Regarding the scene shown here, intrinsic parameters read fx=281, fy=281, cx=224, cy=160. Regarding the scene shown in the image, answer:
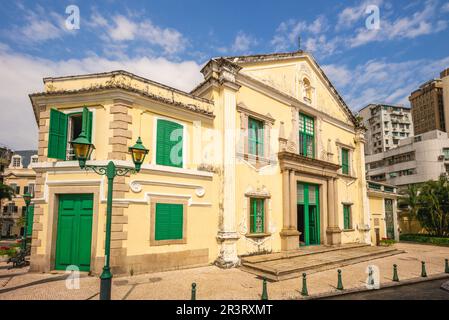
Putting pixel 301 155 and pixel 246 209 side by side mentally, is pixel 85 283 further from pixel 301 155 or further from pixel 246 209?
pixel 301 155

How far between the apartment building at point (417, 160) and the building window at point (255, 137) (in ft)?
137

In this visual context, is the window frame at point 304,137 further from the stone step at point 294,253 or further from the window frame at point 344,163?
the stone step at point 294,253

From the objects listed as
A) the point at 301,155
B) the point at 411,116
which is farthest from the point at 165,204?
the point at 411,116

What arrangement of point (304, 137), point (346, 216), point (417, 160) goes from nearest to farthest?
point (304, 137) < point (346, 216) < point (417, 160)

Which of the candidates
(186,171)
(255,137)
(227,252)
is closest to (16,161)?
→ (186,171)

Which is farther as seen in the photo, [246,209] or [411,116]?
[411,116]

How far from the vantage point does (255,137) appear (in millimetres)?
13727

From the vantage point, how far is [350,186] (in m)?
18.8

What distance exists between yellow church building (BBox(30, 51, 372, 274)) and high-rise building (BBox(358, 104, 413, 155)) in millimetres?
57723

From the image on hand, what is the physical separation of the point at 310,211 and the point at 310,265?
571 centimetres

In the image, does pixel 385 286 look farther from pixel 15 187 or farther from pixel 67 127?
pixel 15 187

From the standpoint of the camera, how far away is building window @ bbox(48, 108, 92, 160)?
32.6 feet

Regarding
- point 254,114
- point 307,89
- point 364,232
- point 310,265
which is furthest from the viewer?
point 364,232
